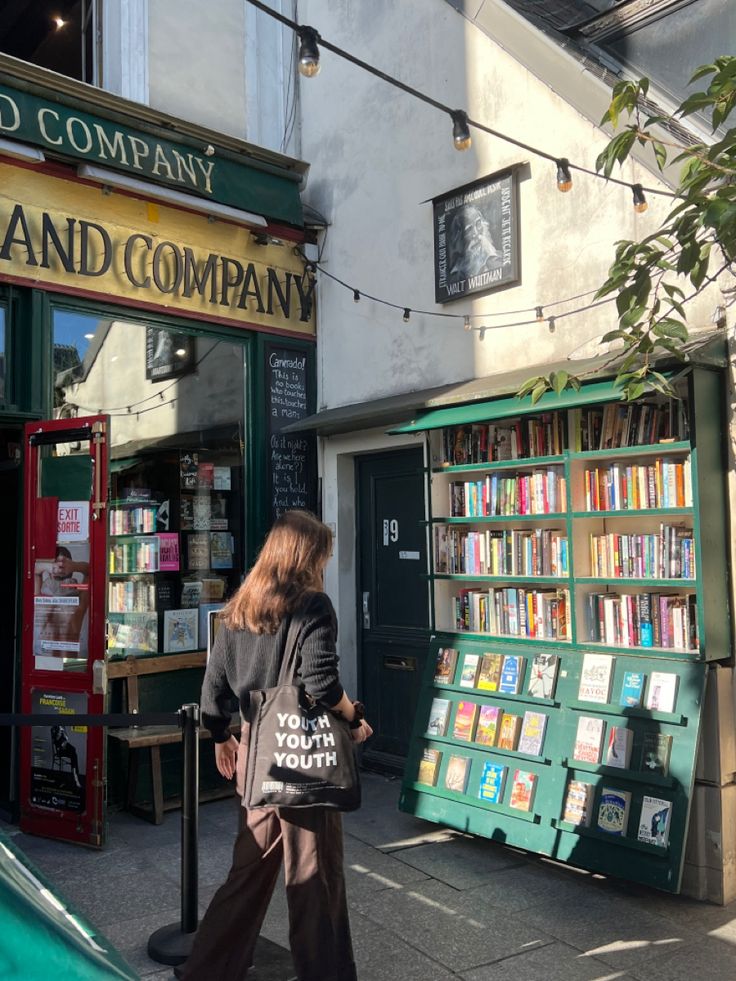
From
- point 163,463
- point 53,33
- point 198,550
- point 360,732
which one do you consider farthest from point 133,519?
point 53,33

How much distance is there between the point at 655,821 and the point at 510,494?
206 centimetres

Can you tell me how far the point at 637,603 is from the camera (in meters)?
4.94

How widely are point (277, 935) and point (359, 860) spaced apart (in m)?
1.05

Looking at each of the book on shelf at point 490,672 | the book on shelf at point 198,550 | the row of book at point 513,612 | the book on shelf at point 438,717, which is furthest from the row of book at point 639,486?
the book on shelf at point 198,550

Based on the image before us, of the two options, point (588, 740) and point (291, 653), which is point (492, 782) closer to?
point (588, 740)

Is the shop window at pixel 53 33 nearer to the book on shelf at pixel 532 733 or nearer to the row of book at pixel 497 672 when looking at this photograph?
the row of book at pixel 497 672

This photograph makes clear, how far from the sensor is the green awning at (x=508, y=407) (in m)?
4.72

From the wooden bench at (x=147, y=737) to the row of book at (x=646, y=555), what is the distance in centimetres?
275

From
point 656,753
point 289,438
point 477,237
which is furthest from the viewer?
point 289,438

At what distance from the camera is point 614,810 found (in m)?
4.57

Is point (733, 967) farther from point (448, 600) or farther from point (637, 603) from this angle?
point (448, 600)

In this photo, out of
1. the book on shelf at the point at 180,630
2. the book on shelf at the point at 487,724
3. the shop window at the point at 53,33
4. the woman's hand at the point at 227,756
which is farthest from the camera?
the shop window at the point at 53,33

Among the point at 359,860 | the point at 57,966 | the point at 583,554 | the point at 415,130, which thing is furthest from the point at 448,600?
the point at 57,966

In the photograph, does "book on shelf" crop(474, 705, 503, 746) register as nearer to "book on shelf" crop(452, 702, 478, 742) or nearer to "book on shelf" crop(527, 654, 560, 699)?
"book on shelf" crop(452, 702, 478, 742)
